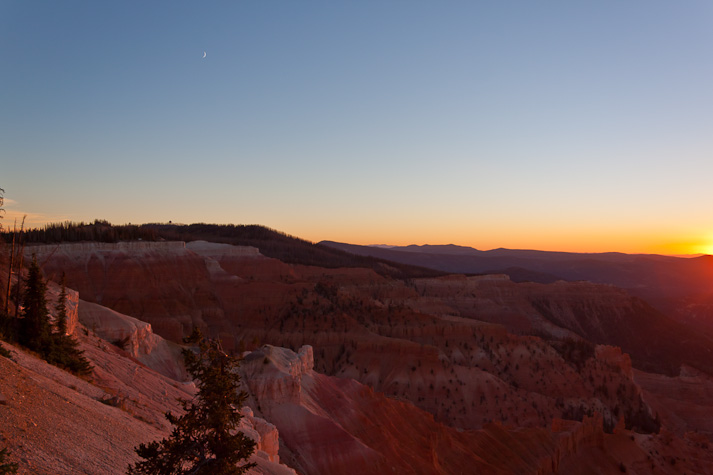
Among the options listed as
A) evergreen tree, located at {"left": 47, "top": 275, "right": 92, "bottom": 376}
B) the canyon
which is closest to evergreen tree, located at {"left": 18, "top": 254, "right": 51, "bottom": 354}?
evergreen tree, located at {"left": 47, "top": 275, "right": 92, "bottom": 376}

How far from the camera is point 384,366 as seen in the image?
54.2 meters

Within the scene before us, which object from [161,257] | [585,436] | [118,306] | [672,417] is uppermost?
[161,257]

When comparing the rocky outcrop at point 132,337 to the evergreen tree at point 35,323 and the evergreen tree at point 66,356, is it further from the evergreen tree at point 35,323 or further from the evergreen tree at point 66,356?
the evergreen tree at point 35,323

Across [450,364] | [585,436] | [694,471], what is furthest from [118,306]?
[694,471]

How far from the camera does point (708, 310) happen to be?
12300cm

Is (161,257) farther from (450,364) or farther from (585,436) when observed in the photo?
(585,436)

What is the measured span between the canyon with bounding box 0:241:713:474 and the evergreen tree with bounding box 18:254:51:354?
7.37 ft

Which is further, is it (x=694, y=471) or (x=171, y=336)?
(x=171, y=336)

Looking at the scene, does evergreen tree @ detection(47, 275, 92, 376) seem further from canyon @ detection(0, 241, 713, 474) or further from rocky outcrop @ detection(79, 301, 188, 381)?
rocky outcrop @ detection(79, 301, 188, 381)

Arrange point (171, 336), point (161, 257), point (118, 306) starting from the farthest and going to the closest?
1. point (161, 257)
2. point (118, 306)
3. point (171, 336)

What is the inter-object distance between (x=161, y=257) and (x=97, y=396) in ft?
186

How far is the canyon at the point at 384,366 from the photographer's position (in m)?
22.9

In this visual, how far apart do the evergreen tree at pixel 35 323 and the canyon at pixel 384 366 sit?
7.37 ft

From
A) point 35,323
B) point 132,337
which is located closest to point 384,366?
point 132,337
